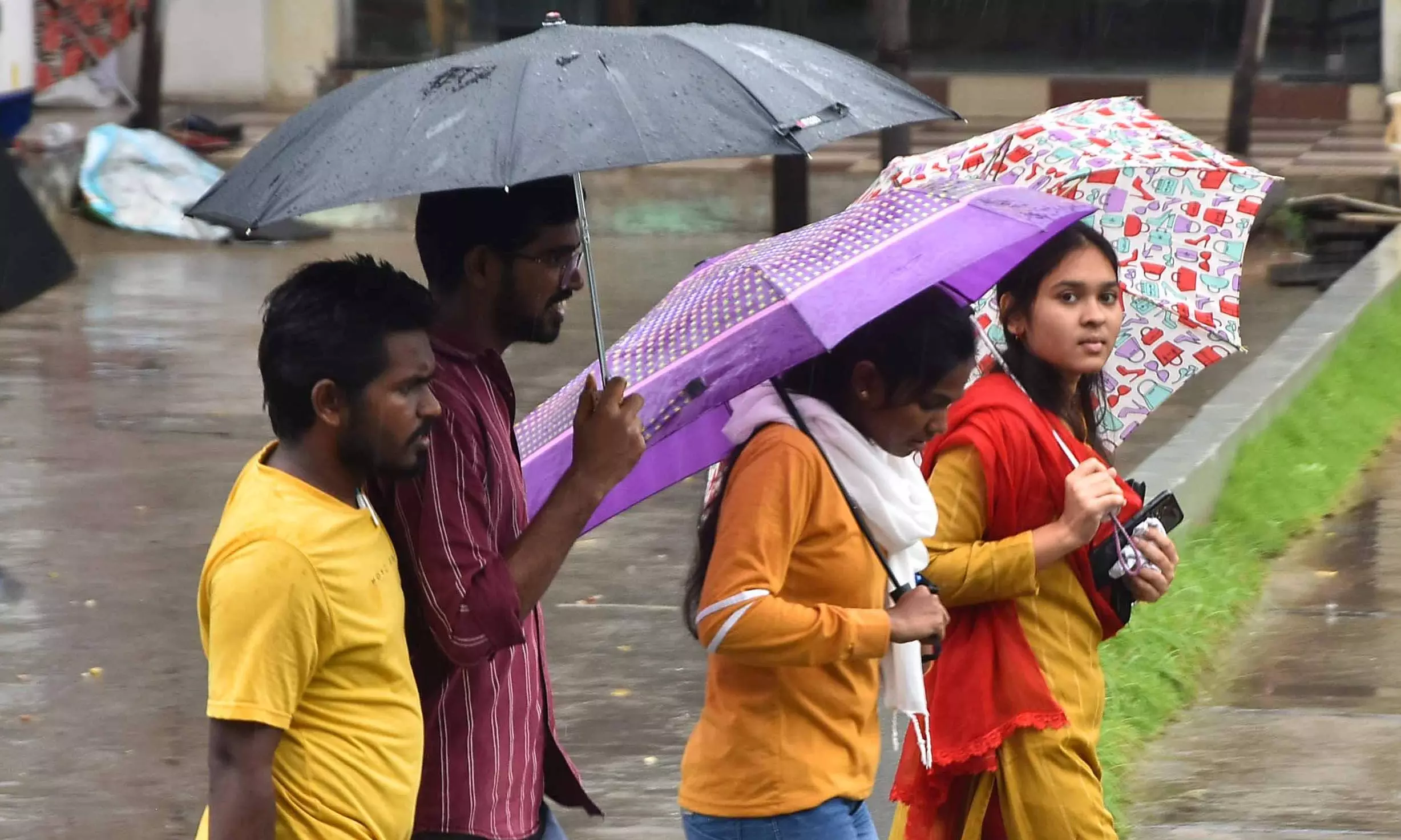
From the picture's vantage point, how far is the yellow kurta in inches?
135

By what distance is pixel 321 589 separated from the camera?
7.71ft

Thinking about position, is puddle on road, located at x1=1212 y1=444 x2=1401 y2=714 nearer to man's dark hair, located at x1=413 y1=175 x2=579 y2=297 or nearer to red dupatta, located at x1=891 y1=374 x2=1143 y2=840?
red dupatta, located at x1=891 y1=374 x2=1143 y2=840

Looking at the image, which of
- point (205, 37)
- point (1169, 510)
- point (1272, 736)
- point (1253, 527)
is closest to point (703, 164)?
point (205, 37)

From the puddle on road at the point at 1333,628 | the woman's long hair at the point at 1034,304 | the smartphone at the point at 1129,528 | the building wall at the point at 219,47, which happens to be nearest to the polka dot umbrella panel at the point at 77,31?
the building wall at the point at 219,47

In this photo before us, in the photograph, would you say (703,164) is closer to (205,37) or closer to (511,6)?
(511,6)

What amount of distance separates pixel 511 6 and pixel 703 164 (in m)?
4.73

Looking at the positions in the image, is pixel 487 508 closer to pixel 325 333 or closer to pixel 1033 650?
pixel 325 333

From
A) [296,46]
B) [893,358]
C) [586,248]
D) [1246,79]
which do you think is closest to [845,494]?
[893,358]

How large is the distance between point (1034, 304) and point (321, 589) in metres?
1.71

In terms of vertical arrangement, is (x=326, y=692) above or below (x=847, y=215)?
below

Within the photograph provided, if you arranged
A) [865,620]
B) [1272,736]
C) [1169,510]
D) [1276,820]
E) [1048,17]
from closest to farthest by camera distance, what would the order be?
[865,620]
[1169,510]
[1276,820]
[1272,736]
[1048,17]

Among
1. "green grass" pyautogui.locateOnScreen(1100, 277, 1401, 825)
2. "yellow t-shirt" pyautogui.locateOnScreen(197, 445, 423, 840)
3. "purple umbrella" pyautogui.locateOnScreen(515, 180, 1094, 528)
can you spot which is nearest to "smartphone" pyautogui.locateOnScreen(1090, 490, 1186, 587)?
"purple umbrella" pyautogui.locateOnScreen(515, 180, 1094, 528)

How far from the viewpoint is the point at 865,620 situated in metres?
2.98

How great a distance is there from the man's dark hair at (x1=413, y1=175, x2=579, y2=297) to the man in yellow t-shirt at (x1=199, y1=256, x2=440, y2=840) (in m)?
0.19
